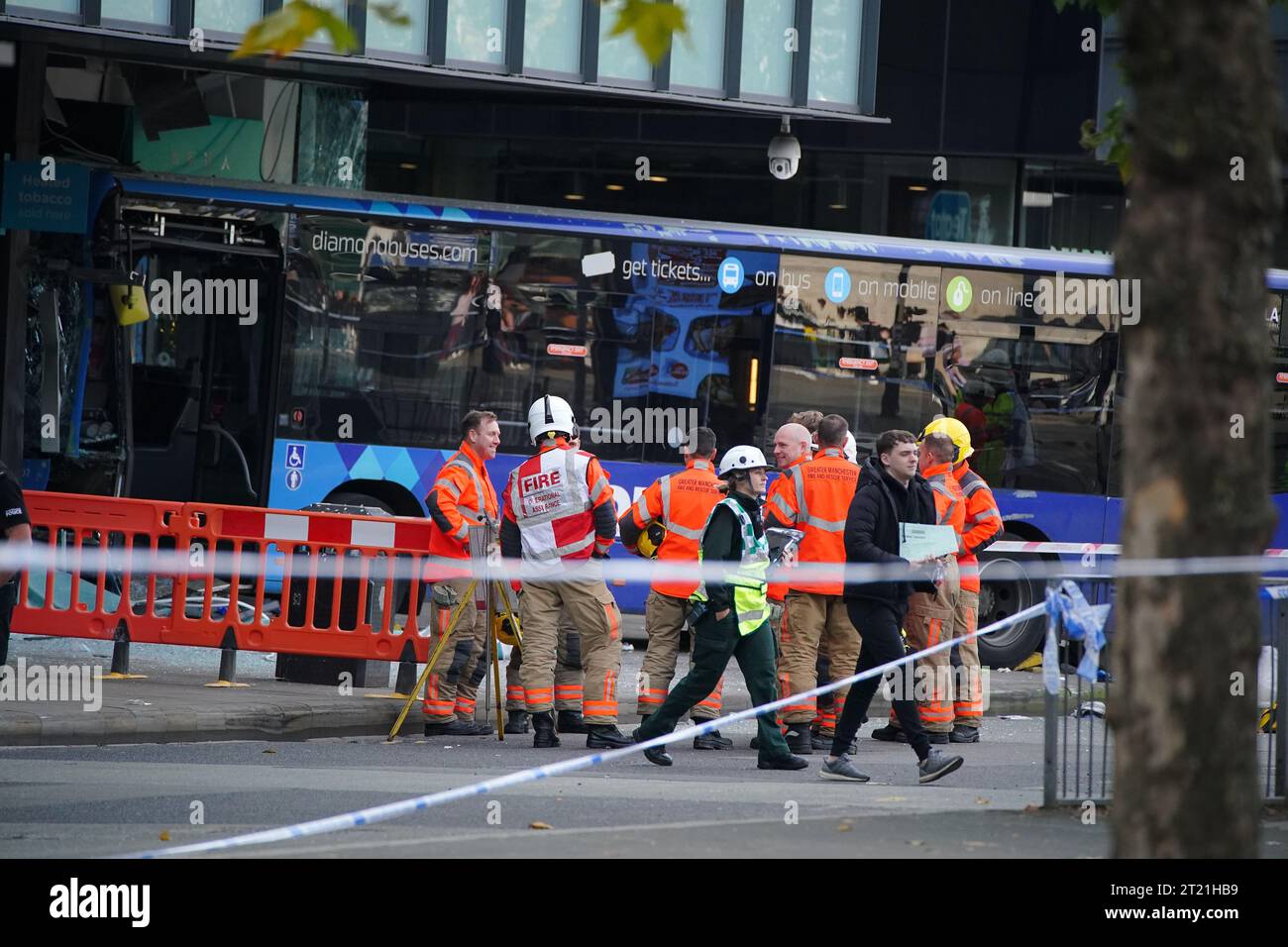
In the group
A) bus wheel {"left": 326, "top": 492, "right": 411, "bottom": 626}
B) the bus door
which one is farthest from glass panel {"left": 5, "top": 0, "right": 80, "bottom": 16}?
bus wheel {"left": 326, "top": 492, "right": 411, "bottom": 626}

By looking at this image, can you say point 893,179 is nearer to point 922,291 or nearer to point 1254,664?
point 922,291

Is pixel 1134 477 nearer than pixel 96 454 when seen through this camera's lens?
Yes

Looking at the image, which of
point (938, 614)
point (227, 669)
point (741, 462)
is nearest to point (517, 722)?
point (227, 669)

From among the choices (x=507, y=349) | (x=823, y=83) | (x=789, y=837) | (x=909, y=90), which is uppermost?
(x=909, y=90)

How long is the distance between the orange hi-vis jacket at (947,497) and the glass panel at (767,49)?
6435 millimetres

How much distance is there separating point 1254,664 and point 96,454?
42.4 ft

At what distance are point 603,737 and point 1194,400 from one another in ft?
24.1

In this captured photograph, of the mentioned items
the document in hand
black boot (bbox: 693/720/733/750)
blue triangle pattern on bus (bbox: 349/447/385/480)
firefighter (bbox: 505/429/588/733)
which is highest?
blue triangle pattern on bus (bbox: 349/447/385/480)

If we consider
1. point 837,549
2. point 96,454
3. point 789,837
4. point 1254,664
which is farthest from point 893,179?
point 1254,664

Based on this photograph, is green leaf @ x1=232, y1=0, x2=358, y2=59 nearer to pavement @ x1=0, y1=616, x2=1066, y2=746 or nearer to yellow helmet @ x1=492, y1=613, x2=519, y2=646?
pavement @ x1=0, y1=616, x2=1066, y2=746

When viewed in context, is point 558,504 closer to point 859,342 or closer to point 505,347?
point 505,347

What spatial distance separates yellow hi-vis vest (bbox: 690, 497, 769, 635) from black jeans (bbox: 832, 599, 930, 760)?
52 centimetres

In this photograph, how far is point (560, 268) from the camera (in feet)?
54.1

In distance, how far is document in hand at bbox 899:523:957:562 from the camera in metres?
9.77
